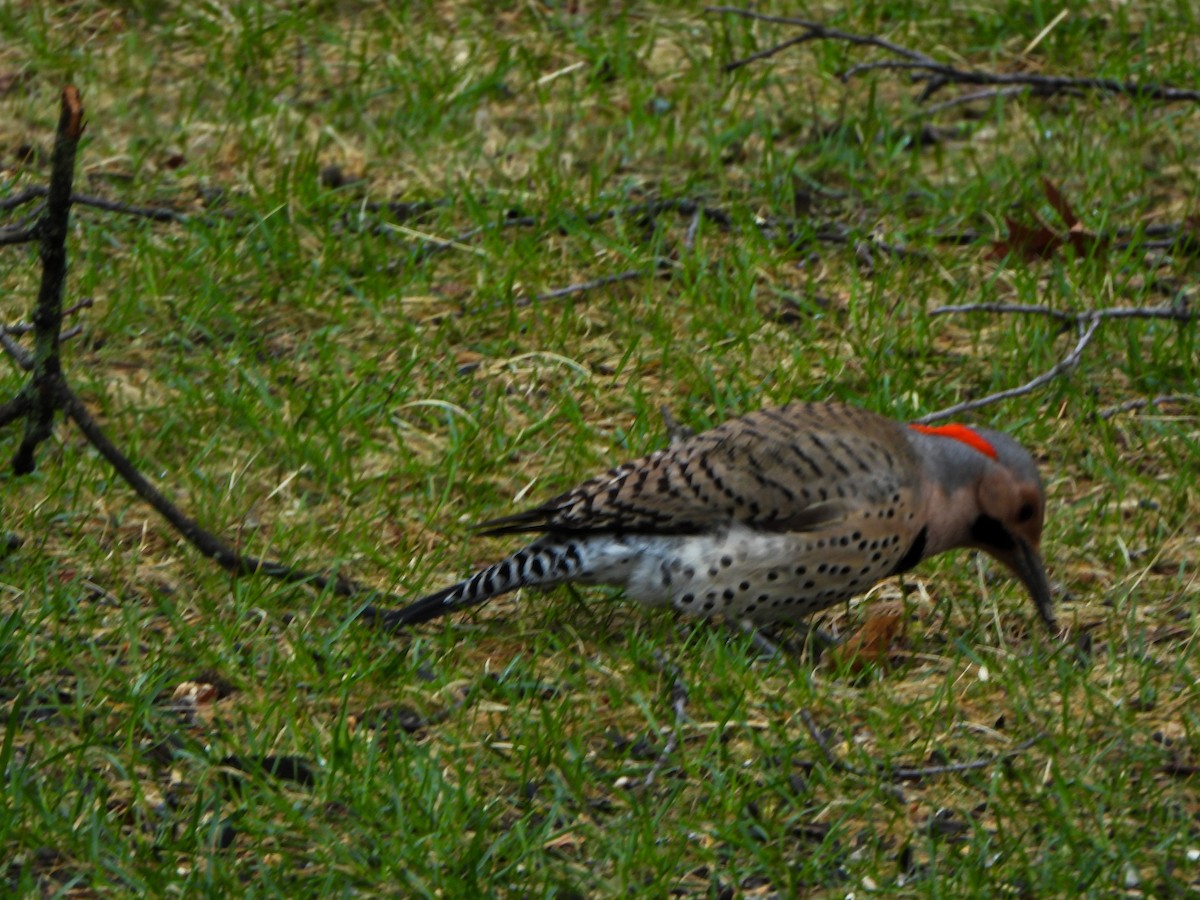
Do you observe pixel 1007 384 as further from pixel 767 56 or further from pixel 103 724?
pixel 103 724

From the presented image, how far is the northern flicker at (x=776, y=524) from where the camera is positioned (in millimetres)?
4965

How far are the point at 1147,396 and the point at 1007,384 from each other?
0.44 m

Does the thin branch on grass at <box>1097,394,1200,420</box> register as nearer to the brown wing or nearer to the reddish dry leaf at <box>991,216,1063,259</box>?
the reddish dry leaf at <box>991,216,1063,259</box>

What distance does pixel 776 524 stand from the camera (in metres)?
5.04

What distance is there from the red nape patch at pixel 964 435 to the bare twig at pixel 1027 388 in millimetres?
381

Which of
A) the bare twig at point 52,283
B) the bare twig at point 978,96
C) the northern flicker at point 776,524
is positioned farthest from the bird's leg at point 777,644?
the bare twig at point 978,96

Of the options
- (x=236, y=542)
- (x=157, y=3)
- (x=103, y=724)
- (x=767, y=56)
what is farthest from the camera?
(x=157, y=3)

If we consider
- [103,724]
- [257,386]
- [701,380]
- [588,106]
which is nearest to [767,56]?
[588,106]

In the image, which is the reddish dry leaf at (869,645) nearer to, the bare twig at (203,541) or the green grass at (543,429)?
the green grass at (543,429)

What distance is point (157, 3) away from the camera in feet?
27.7

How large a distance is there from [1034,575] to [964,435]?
43 centimetres

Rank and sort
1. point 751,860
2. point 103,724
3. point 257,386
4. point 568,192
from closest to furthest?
point 751,860 < point 103,724 < point 257,386 < point 568,192

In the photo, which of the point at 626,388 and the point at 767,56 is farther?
the point at 767,56

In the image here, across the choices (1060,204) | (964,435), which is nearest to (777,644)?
(964,435)
